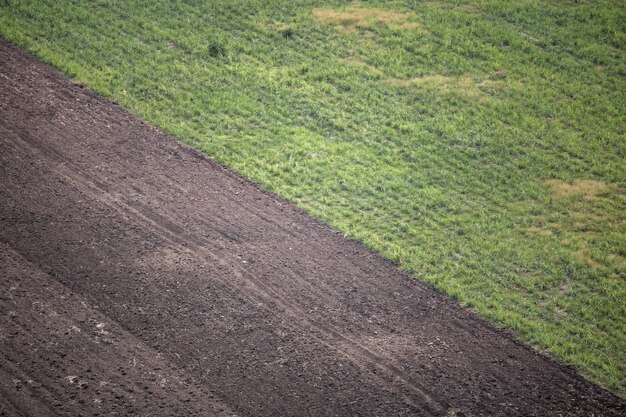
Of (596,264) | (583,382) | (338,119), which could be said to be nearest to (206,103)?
(338,119)

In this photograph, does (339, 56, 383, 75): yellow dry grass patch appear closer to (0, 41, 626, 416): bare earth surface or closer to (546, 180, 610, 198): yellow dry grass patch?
(546, 180, 610, 198): yellow dry grass patch

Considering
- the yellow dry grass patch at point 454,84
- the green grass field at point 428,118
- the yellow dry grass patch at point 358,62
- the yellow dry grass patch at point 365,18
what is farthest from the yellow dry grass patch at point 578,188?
the yellow dry grass patch at point 365,18

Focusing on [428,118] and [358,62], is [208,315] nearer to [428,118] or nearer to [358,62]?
[428,118]

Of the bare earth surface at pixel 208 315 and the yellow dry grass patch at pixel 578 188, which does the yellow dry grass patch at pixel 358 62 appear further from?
the bare earth surface at pixel 208 315

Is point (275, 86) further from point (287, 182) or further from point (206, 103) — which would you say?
point (287, 182)

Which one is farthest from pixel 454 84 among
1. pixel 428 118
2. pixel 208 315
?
pixel 208 315

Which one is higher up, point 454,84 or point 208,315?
point 454,84
